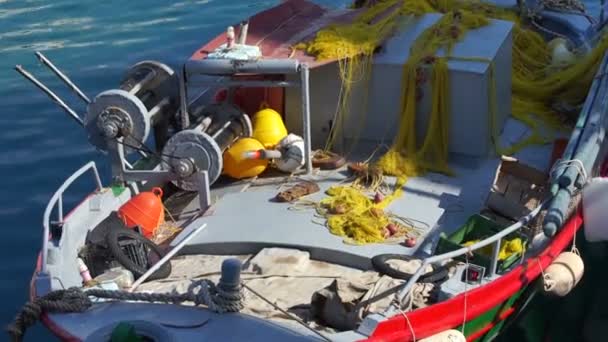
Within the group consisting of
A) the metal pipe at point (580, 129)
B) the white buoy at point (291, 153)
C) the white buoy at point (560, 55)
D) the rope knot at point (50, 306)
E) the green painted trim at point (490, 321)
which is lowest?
the green painted trim at point (490, 321)

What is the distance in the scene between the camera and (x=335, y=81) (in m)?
10.1

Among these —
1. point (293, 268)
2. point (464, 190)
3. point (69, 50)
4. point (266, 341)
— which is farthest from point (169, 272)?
point (69, 50)

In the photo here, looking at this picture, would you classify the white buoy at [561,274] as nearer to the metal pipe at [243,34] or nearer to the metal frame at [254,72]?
the metal frame at [254,72]

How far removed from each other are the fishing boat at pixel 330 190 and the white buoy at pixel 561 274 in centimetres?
2

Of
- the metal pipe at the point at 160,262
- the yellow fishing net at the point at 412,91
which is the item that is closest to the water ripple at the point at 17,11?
the yellow fishing net at the point at 412,91

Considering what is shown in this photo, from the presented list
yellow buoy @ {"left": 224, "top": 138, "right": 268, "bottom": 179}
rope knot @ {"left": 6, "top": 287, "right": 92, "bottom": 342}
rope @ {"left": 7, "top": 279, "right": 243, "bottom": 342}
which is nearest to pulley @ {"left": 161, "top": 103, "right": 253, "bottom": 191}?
yellow buoy @ {"left": 224, "top": 138, "right": 268, "bottom": 179}

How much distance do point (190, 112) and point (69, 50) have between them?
10.6 meters

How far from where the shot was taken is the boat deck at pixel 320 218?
845 cm

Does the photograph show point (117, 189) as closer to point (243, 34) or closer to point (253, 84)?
point (253, 84)

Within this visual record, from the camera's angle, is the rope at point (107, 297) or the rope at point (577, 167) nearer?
the rope at point (107, 297)

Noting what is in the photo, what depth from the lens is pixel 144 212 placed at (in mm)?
8953

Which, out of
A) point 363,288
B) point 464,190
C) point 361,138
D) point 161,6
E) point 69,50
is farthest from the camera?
point 161,6

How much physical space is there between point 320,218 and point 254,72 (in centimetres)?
166

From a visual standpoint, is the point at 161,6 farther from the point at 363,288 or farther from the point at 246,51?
the point at 363,288
